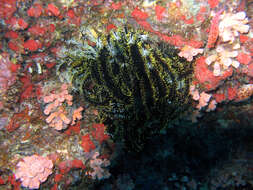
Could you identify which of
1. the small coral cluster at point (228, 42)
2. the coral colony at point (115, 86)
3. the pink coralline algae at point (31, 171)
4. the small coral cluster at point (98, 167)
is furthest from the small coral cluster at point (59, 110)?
the small coral cluster at point (228, 42)

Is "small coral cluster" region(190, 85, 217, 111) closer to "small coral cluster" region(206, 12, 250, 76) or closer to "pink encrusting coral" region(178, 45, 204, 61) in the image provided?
"small coral cluster" region(206, 12, 250, 76)

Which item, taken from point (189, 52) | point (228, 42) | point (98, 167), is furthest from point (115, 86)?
point (228, 42)

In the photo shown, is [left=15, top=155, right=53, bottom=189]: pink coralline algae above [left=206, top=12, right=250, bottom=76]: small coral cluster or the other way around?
the other way around

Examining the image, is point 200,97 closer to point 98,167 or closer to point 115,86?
point 115,86

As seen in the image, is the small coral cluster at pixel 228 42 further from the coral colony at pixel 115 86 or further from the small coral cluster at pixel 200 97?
the small coral cluster at pixel 200 97

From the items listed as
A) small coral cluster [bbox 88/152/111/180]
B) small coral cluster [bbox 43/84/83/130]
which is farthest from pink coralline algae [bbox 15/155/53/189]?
small coral cluster [bbox 88/152/111/180]
